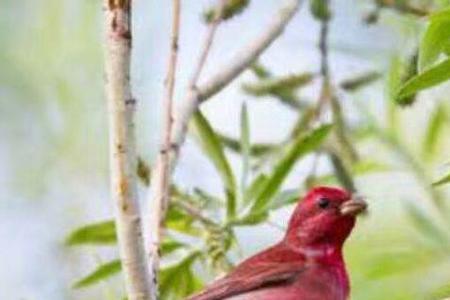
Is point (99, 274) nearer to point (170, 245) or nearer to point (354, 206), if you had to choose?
point (170, 245)

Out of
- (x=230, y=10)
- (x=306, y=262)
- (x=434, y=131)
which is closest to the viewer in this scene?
(x=230, y=10)

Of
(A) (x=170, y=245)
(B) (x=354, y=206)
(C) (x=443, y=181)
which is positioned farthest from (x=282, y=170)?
(C) (x=443, y=181)

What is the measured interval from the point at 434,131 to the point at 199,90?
64 centimetres

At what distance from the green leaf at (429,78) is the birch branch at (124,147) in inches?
17.8

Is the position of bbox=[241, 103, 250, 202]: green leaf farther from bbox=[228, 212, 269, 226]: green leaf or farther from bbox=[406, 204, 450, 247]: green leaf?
bbox=[406, 204, 450, 247]: green leaf

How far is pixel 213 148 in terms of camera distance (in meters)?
3.79

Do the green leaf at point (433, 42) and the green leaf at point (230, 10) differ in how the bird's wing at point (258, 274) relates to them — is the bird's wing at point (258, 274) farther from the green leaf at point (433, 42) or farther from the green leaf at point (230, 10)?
the green leaf at point (433, 42)

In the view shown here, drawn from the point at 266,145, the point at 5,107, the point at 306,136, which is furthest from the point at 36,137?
the point at 306,136

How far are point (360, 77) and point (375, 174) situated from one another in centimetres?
21

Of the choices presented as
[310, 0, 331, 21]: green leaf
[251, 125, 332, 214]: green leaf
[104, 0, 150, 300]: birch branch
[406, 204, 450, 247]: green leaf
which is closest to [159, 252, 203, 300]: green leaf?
[251, 125, 332, 214]: green leaf

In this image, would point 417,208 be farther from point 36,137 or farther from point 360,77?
point 36,137

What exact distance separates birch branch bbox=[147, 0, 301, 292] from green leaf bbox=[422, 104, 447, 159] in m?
0.38

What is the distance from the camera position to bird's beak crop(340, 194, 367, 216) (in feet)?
12.1

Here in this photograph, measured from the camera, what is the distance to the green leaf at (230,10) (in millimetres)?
3336
